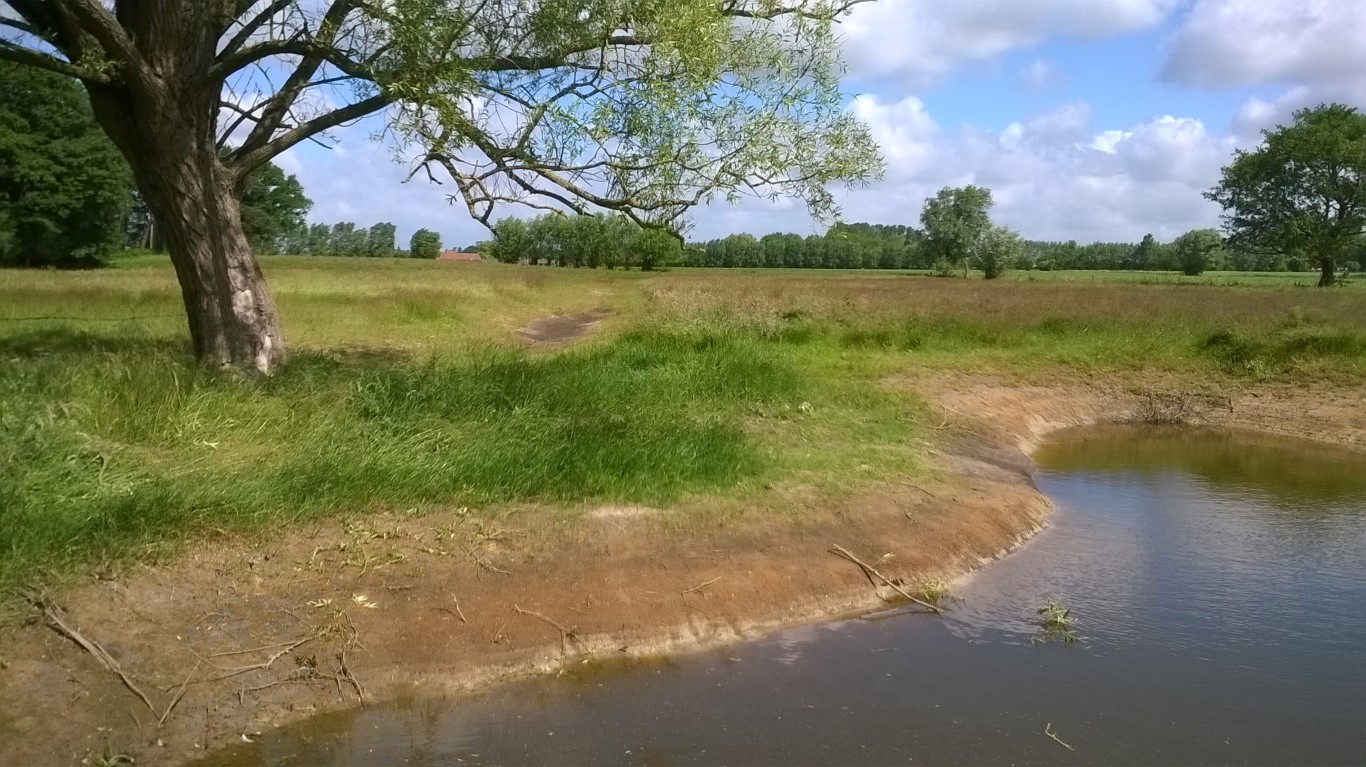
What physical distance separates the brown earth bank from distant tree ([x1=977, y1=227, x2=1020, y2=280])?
61.3m

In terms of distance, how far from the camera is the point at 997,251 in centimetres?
6719

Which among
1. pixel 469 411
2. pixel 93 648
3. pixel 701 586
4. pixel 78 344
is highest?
pixel 78 344

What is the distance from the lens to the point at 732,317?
808 inches

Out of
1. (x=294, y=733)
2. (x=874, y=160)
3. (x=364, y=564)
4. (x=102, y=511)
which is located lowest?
(x=294, y=733)

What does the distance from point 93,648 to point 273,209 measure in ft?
241

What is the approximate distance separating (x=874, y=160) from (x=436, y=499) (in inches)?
248

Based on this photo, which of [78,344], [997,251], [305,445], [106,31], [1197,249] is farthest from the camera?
[1197,249]

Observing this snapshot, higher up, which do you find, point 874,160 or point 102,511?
point 874,160

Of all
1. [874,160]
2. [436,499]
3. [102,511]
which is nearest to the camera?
[102,511]

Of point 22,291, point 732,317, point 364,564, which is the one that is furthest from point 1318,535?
point 22,291

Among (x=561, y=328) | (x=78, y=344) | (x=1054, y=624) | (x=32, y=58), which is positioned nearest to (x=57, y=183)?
(x=561, y=328)

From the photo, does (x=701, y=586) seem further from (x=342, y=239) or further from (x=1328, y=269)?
(x=342, y=239)

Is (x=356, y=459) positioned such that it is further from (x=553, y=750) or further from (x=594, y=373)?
(x=594, y=373)

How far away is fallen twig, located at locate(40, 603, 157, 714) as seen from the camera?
532 cm
